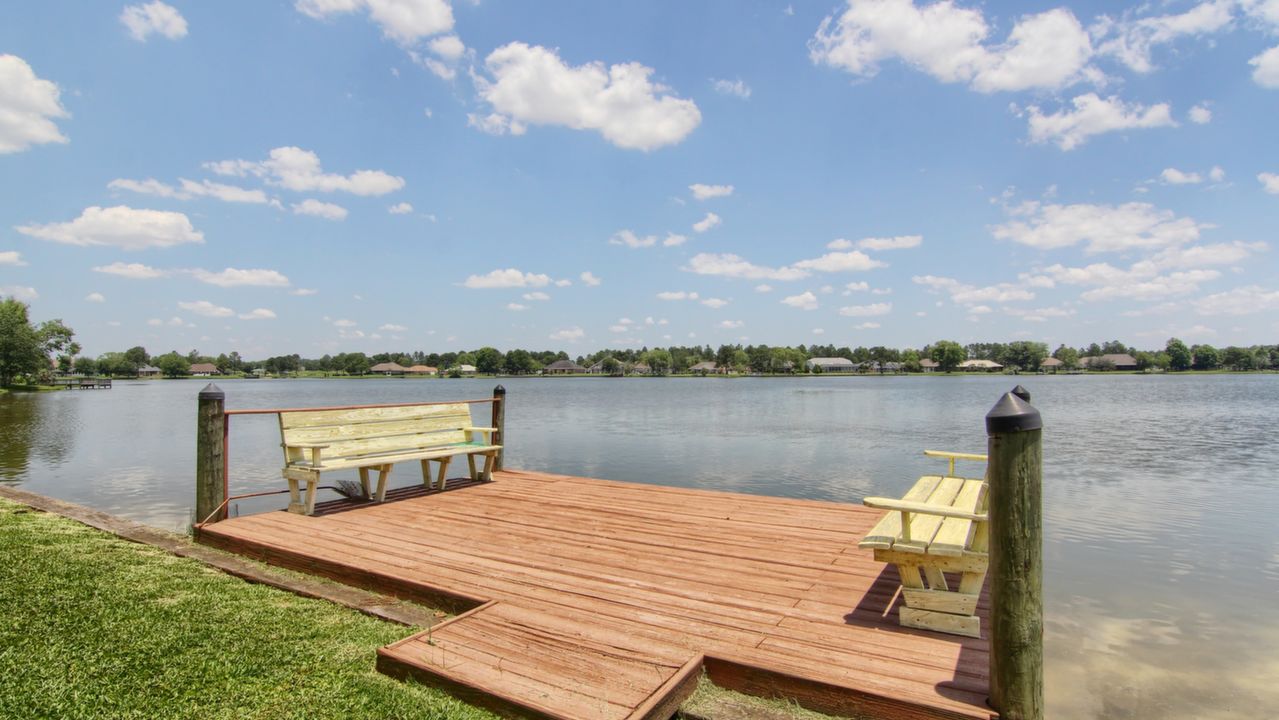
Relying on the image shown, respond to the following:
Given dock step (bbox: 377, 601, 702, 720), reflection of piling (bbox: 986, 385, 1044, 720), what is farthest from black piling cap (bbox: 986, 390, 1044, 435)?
dock step (bbox: 377, 601, 702, 720)

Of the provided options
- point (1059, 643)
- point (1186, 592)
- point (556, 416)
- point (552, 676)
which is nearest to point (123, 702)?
point (552, 676)

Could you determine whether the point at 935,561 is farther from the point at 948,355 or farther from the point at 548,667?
the point at 948,355

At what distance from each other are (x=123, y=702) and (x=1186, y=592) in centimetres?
936

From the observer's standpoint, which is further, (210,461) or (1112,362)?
(1112,362)

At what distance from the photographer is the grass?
292 cm

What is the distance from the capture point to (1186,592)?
7223mm

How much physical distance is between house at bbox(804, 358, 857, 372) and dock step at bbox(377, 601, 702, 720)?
16983 centimetres

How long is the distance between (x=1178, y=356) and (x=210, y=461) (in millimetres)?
191538

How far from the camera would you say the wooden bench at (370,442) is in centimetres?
675

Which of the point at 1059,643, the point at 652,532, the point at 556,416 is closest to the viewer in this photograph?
the point at 1059,643

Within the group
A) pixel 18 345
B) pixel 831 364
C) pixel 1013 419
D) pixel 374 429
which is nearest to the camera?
pixel 1013 419

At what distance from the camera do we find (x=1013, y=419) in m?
2.84

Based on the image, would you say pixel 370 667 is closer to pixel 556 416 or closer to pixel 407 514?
pixel 407 514

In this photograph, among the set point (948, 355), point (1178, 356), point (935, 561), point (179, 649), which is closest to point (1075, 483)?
point (935, 561)
